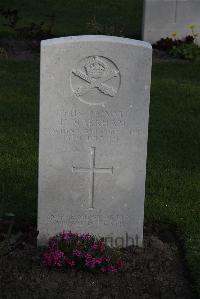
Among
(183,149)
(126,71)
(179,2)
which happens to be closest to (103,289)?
(126,71)

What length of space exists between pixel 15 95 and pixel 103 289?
510 centimetres

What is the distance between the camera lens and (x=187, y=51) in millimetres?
12781

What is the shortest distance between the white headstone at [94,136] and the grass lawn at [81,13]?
8.43 meters

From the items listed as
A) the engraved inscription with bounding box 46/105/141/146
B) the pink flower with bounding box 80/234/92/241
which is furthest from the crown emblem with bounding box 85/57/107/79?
the pink flower with bounding box 80/234/92/241

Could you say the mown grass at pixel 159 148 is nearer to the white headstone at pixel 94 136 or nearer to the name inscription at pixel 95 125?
the white headstone at pixel 94 136

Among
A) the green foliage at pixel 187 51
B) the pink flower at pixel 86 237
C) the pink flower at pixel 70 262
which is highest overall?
the green foliage at pixel 187 51

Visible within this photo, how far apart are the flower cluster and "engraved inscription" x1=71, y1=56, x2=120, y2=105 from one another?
1.04m

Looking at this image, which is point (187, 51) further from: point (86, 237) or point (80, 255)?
point (80, 255)

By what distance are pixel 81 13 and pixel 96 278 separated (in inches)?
458

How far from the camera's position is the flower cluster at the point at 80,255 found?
5.76 m

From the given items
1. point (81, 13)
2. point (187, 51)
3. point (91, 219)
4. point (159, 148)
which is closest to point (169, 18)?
point (187, 51)

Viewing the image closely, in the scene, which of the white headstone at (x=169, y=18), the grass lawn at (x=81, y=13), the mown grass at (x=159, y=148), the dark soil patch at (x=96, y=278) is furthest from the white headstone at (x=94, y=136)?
the grass lawn at (x=81, y=13)

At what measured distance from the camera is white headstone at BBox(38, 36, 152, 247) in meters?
5.67

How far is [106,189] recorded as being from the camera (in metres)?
6.01
